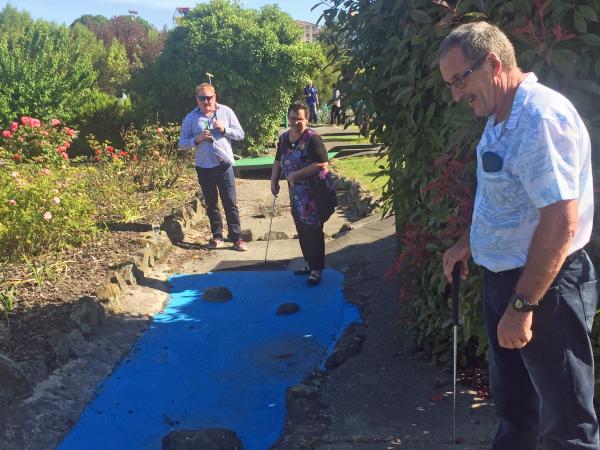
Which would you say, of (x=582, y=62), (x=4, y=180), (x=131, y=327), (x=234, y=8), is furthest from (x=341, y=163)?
(x=582, y=62)

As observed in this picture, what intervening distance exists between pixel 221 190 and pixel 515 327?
235 inches

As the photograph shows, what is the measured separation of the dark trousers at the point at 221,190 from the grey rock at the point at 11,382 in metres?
3.99

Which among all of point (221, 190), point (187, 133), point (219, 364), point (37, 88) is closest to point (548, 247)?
point (219, 364)

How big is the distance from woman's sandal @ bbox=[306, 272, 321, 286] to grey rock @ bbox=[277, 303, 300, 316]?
661 mm

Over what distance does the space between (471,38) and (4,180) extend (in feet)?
20.4

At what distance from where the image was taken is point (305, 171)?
253 inches

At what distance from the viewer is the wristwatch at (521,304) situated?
2.27 meters

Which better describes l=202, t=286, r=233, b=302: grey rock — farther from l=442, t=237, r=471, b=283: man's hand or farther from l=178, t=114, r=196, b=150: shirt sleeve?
l=442, t=237, r=471, b=283: man's hand

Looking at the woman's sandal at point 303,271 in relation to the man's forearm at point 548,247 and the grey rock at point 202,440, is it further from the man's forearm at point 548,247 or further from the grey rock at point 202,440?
the man's forearm at point 548,247

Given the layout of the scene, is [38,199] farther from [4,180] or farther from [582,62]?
[582,62]

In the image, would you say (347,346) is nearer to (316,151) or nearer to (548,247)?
(316,151)

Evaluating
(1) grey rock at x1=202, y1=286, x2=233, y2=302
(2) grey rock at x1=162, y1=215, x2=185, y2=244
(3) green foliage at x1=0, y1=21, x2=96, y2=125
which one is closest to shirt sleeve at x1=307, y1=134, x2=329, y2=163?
(1) grey rock at x1=202, y1=286, x2=233, y2=302

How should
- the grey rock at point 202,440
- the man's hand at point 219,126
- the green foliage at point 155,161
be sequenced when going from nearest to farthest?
1. the grey rock at point 202,440
2. the man's hand at point 219,126
3. the green foliage at point 155,161

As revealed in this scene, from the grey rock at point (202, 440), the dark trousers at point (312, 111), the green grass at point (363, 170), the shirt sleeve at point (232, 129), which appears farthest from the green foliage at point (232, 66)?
the grey rock at point (202, 440)
